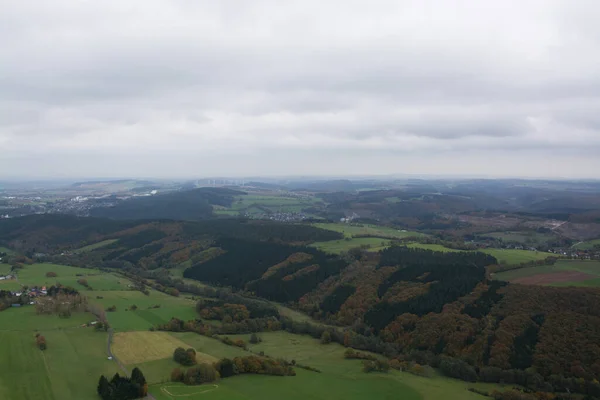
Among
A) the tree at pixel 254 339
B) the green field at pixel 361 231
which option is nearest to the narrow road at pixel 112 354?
the tree at pixel 254 339

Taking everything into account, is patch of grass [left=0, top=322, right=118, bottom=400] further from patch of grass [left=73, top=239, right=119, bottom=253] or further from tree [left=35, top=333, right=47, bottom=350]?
patch of grass [left=73, top=239, right=119, bottom=253]

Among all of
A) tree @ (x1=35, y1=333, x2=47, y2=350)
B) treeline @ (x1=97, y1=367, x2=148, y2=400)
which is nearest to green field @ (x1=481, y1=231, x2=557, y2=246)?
treeline @ (x1=97, y1=367, x2=148, y2=400)

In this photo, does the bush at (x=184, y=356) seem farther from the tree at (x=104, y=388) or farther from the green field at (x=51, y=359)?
the tree at (x=104, y=388)

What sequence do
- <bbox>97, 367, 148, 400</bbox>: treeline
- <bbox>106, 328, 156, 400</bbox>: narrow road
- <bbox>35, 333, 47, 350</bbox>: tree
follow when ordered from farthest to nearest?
1. <bbox>35, 333, 47, 350</bbox>: tree
2. <bbox>106, 328, 156, 400</bbox>: narrow road
3. <bbox>97, 367, 148, 400</bbox>: treeline

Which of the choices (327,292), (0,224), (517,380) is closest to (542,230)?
(327,292)

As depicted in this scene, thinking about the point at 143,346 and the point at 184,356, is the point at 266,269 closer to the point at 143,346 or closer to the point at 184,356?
the point at 143,346

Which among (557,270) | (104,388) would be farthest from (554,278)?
(104,388)

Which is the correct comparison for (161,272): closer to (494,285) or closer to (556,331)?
(494,285)
